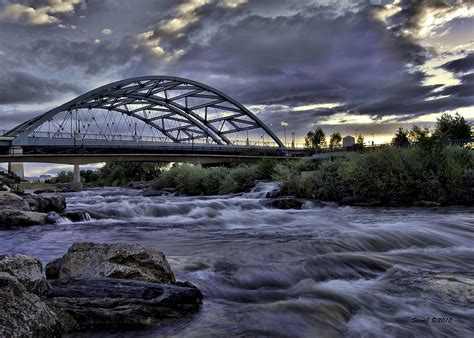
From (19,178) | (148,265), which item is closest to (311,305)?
(148,265)

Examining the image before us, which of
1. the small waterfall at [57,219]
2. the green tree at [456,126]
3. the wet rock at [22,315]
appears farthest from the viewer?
the green tree at [456,126]

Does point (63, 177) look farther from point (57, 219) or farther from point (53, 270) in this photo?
point (53, 270)

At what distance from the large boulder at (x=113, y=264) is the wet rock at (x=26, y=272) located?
48 cm

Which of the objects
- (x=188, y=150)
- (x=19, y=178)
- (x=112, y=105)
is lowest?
(x=19, y=178)

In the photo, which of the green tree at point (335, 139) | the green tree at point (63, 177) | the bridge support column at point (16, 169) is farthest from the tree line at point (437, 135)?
the green tree at point (63, 177)

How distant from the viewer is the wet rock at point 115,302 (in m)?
3.79

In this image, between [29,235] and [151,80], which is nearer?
[29,235]

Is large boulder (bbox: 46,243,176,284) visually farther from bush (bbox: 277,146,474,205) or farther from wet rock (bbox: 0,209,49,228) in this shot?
bush (bbox: 277,146,474,205)

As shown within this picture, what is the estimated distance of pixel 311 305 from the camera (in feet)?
15.5

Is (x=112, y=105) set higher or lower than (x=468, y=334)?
higher

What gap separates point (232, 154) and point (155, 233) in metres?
60.7

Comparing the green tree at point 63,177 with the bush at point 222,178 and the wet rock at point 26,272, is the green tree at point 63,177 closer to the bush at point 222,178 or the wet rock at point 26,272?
the bush at point 222,178

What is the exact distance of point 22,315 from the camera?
3051mm

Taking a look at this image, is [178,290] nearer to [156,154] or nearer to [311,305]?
[311,305]
